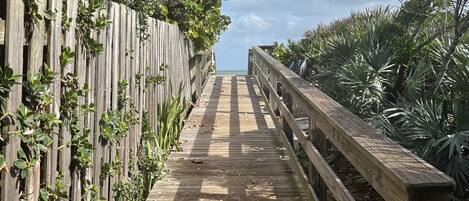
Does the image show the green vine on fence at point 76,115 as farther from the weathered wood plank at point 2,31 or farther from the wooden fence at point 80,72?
the weathered wood plank at point 2,31

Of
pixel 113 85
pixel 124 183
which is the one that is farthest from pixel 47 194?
pixel 124 183

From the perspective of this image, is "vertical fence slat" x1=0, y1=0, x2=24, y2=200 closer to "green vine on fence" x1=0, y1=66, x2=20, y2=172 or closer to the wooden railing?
"green vine on fence" x1=0, y1=66, x2=20, y2=172

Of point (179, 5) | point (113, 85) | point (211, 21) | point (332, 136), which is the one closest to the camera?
point (332, 136)

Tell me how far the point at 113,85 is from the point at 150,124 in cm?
163

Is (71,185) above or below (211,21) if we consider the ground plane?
below

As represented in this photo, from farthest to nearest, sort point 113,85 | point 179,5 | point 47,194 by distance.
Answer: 1. point 179,5
2. point 113,85
3. point 47,194

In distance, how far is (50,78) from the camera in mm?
1984

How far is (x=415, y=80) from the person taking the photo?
16.4ft

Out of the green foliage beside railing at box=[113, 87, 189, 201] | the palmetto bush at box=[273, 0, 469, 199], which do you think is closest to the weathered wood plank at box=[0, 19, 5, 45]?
the green foliage beside railing at box=[113, 87, 189, 201]

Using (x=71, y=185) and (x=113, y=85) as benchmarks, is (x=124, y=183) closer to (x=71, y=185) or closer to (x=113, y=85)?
(x=113, y=85)

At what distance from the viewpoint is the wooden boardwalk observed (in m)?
4.23

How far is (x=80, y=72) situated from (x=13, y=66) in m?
0.78

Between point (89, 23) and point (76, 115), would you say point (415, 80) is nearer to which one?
point (89, 23)

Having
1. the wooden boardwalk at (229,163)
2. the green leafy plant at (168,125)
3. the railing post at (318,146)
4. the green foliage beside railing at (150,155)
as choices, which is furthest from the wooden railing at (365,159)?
the green leafy plant at (168,125)
